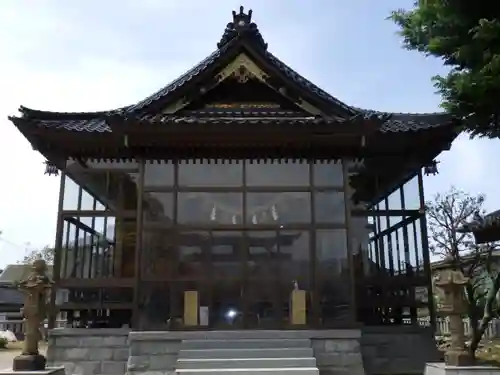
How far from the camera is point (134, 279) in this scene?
404 inches

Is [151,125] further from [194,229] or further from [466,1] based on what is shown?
[466,1]

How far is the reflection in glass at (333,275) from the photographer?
33.6 feet

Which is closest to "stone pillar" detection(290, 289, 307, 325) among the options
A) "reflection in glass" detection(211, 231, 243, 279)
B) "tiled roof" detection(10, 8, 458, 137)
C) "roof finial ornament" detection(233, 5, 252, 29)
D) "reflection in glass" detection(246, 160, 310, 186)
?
"reflection in glass" detection(211, 231, 243, 279)

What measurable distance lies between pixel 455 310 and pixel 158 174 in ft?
19.8

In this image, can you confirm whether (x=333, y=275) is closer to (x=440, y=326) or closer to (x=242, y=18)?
(x=242, y=18)

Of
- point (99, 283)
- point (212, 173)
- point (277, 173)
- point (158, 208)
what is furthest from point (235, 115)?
point (99, 283)

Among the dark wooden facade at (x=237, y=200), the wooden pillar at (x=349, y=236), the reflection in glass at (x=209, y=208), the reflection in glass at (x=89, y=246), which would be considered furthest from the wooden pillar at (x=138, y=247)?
the wooden pillar at (x=349, y=236)

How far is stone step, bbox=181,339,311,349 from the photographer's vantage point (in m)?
9.68

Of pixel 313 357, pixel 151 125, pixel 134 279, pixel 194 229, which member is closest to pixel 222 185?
pixel 194 229

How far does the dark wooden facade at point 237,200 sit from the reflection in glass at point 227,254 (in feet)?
0.06

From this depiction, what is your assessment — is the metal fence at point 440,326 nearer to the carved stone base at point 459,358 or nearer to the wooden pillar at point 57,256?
the wooden pillar at point 57,256

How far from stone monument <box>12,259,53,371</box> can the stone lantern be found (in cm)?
659

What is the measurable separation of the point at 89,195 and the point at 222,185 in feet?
9.48

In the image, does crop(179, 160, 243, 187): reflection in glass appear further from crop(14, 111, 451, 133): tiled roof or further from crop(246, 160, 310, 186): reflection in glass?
crop(14, 111, 451, 133): tiled roof
